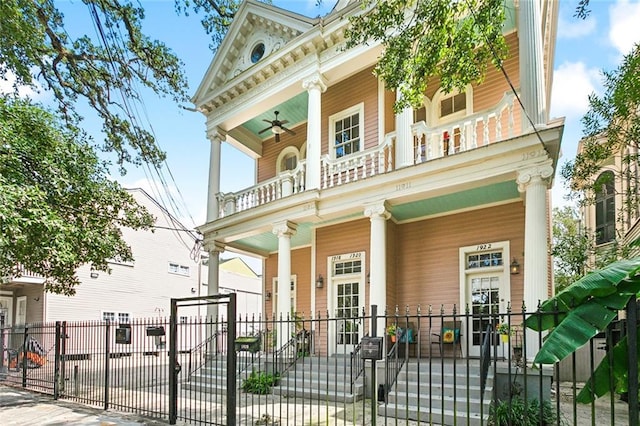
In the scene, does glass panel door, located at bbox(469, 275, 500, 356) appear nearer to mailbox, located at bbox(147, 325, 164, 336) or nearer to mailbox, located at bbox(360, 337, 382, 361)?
mailbox, located at bbox(360, 337, 382, 361)

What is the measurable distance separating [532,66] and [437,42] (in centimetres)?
270

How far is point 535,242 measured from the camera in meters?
7.17

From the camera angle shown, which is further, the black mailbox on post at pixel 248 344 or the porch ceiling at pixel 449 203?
the porch ceiling at pixel 449 203

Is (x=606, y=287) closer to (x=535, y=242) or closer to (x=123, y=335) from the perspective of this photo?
(x=535, y=242)

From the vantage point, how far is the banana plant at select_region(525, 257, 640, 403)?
305cm

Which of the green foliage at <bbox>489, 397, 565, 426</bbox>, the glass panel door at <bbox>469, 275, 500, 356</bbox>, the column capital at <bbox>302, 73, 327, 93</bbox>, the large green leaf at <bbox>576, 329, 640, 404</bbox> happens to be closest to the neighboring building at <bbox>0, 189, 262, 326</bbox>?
the column capital at <bbox>302, 73, 327, 93</bbox>

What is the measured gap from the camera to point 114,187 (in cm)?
1022

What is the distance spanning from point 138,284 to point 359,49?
17.3m

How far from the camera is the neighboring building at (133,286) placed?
62.4 feet

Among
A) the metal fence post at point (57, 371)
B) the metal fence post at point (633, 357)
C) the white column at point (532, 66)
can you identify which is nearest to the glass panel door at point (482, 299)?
the white column at point (532, 66)

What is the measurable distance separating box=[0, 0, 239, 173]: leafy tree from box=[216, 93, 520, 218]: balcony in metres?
3.17

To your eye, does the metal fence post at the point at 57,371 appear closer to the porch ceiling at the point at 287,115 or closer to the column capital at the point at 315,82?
the porch ceiling at the point at 287,115

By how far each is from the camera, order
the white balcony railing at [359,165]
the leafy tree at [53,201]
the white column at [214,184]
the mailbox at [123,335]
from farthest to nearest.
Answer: the white column at [214,184]
the white balcony railing at [359,165]
the mailbox at [123,335]
the leafy tree at [53,201]

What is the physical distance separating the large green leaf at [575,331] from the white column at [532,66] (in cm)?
491
